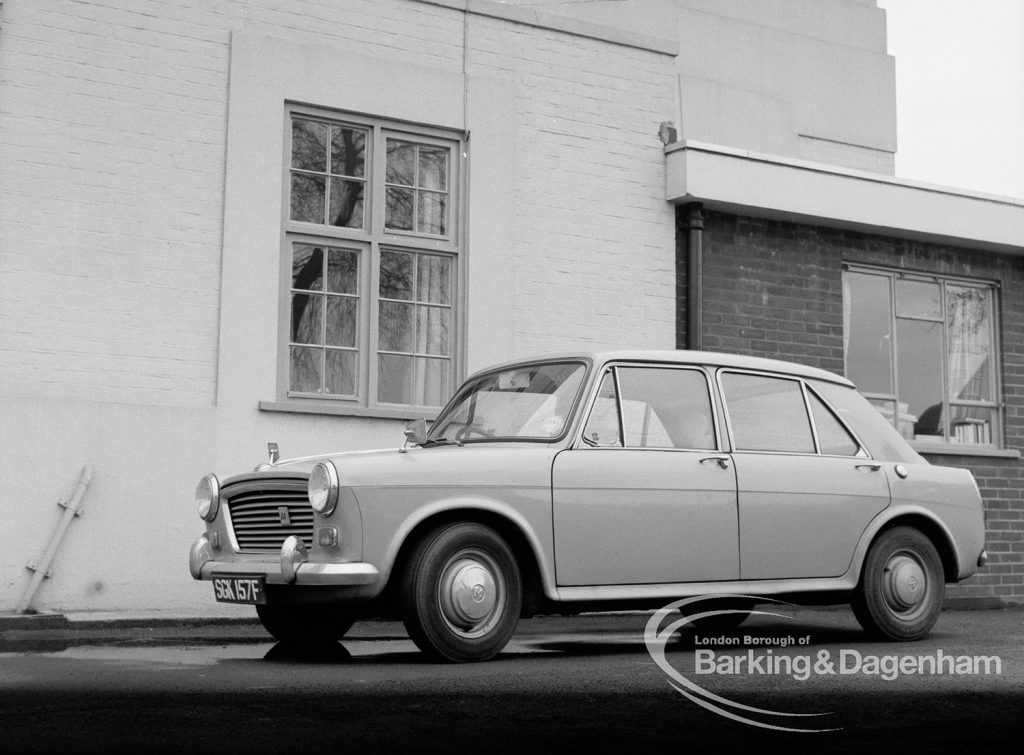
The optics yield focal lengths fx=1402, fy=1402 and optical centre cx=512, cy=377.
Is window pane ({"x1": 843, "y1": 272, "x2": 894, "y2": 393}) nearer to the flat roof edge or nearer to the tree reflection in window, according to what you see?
the flat roof edge

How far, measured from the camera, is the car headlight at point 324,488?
661 cm

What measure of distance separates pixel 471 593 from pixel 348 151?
5.38 metres

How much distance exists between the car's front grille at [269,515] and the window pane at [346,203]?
13.4 feet

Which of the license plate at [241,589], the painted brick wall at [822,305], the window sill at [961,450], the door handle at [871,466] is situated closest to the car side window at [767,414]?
the door handle at [871,466]

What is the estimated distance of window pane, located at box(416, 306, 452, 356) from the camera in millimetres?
11273

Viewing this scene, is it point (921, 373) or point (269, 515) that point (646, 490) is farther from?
point (921, 373)

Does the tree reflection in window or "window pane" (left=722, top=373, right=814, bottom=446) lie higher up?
the tree reflection in window

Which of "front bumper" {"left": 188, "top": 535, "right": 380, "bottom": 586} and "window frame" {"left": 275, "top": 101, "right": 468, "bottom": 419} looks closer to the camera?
"front bumper" {"left": 188, "top": 535, "right": 380, "bottom": 586}

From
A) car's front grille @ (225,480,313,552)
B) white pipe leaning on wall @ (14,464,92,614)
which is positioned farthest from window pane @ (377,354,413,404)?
car's front grille @ (225,480,313,552)

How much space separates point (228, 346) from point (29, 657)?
12.0 feet

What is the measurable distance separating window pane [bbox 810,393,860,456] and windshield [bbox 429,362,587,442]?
1.65 metres

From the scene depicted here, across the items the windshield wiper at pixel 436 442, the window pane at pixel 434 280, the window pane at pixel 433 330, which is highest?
the window pane at pixel 434 280

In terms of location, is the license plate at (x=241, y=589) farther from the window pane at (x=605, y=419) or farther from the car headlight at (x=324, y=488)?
the window pane at (x=605, y=419)

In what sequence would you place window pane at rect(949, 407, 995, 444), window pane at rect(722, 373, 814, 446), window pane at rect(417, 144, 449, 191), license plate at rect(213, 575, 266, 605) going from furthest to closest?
window pane at rect(949, 407, 995, 444), window pane at rect(417, 144, 449, 191), window pane at rect(722, 373, 814, 446), license plate at rect(213, 575, 266, 605)
